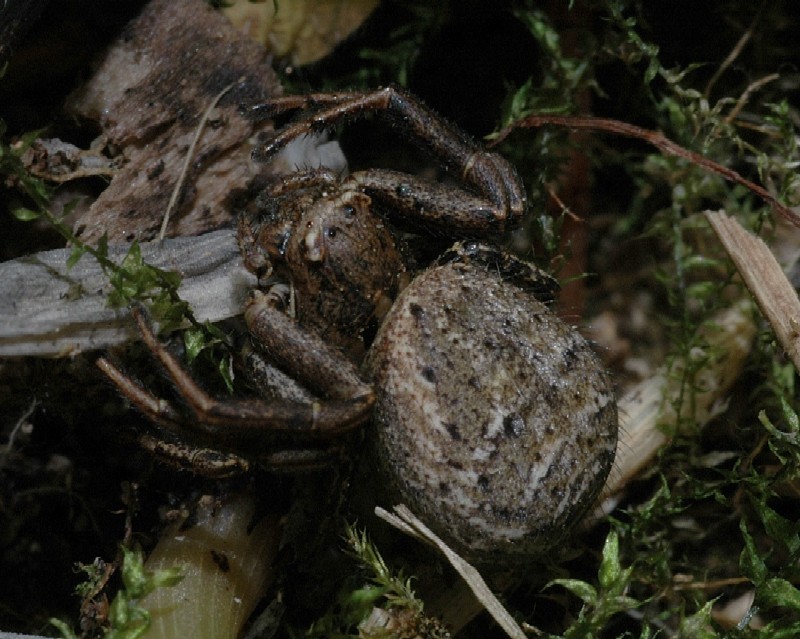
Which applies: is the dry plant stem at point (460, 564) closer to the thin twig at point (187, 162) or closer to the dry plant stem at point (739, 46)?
the thin twig at point (187, 162)

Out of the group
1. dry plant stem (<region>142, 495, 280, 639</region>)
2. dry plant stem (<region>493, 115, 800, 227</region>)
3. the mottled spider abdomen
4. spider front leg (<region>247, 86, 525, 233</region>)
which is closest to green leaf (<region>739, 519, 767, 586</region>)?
the mottled spider abdomen

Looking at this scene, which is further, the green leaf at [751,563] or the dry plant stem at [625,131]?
the dry plant stem at [625,131]

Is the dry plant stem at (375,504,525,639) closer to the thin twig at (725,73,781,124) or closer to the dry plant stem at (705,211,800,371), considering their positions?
the dry plant stem at (705,211,800,371)

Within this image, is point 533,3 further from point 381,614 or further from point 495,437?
point 381,614

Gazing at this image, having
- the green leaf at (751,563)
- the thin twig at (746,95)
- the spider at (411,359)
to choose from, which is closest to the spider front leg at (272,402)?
the spider at (411,359)

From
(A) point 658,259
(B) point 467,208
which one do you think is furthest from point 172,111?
(A) point 658,259

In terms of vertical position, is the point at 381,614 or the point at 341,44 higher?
the point at 341,44
